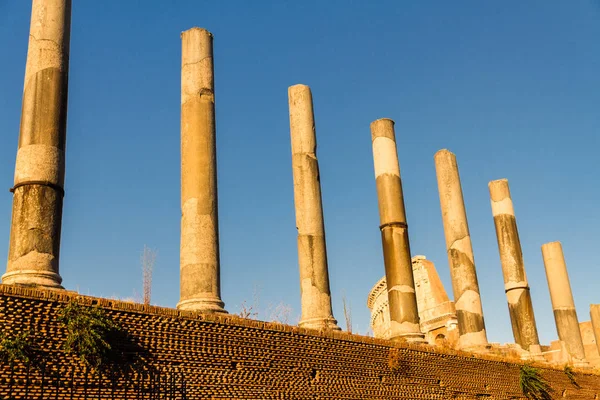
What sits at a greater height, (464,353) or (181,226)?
(181,226)

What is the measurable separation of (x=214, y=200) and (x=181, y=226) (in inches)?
30.5

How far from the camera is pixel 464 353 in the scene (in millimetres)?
16672

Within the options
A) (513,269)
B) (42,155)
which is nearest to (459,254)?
(513,269)

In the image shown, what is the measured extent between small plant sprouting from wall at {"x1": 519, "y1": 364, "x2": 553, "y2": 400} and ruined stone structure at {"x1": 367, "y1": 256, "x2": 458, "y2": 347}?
34.2 ft

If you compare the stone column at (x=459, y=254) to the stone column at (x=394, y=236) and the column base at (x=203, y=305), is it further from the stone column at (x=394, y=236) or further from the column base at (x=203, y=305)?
the column base at (x=203, y=305)

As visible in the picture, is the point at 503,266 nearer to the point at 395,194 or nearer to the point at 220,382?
the point at 395,194

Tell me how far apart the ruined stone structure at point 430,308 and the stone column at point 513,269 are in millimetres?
7316

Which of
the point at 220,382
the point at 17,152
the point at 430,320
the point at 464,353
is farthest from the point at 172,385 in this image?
the point at 430,320

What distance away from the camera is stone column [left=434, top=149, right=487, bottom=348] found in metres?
18.9

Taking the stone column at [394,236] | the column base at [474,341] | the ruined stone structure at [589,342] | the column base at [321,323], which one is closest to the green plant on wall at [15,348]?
the column base at [321,323]

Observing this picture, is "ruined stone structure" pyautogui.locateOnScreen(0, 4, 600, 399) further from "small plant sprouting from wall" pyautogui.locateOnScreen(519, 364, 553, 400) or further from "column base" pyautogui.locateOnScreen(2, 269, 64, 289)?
"small plant sprouting from wall" pyautogui.locateOnScreen(519, 364, 553, 400)

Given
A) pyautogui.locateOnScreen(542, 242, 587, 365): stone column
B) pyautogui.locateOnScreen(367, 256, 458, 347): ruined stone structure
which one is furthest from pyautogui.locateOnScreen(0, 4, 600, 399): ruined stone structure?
pyautogui.locateOnScreen(367, 256, 458, 347): ruined stone structure

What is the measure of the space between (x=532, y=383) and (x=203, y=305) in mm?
10876

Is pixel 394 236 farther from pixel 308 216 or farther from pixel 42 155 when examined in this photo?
pixel 42 155
